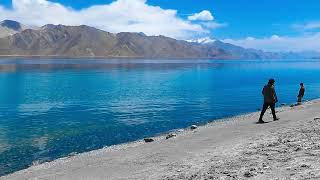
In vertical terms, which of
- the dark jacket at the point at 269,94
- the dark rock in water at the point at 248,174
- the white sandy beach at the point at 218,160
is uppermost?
the dark jacket at the point at 269,94

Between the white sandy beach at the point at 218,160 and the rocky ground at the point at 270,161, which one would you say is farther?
the white sandy beach at the point at 218,160

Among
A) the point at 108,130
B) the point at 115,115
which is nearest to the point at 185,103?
the point at 115,115

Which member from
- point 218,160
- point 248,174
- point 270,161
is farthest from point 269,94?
point 248,174

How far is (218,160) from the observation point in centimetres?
1658

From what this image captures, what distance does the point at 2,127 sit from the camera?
38.1 meters

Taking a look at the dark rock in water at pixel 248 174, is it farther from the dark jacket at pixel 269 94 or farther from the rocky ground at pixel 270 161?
the dark jacket at pixel 269 94

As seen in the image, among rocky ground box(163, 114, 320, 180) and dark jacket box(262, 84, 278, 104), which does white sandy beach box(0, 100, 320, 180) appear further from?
dark jacket box(262, 84, 278, 104)

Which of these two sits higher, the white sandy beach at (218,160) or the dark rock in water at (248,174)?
the dark rock in water at (248,174)

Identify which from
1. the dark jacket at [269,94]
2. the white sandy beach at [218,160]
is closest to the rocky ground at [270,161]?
the white sandy beach at [218,160]

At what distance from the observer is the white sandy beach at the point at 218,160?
45.6ft

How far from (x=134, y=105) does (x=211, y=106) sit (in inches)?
373

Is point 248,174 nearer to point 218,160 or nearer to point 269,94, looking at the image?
point 218,160

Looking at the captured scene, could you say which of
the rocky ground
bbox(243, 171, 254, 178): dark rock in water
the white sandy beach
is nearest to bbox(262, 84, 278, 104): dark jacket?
the white sandy beach

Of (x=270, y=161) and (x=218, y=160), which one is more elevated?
(x=270, y=161)
